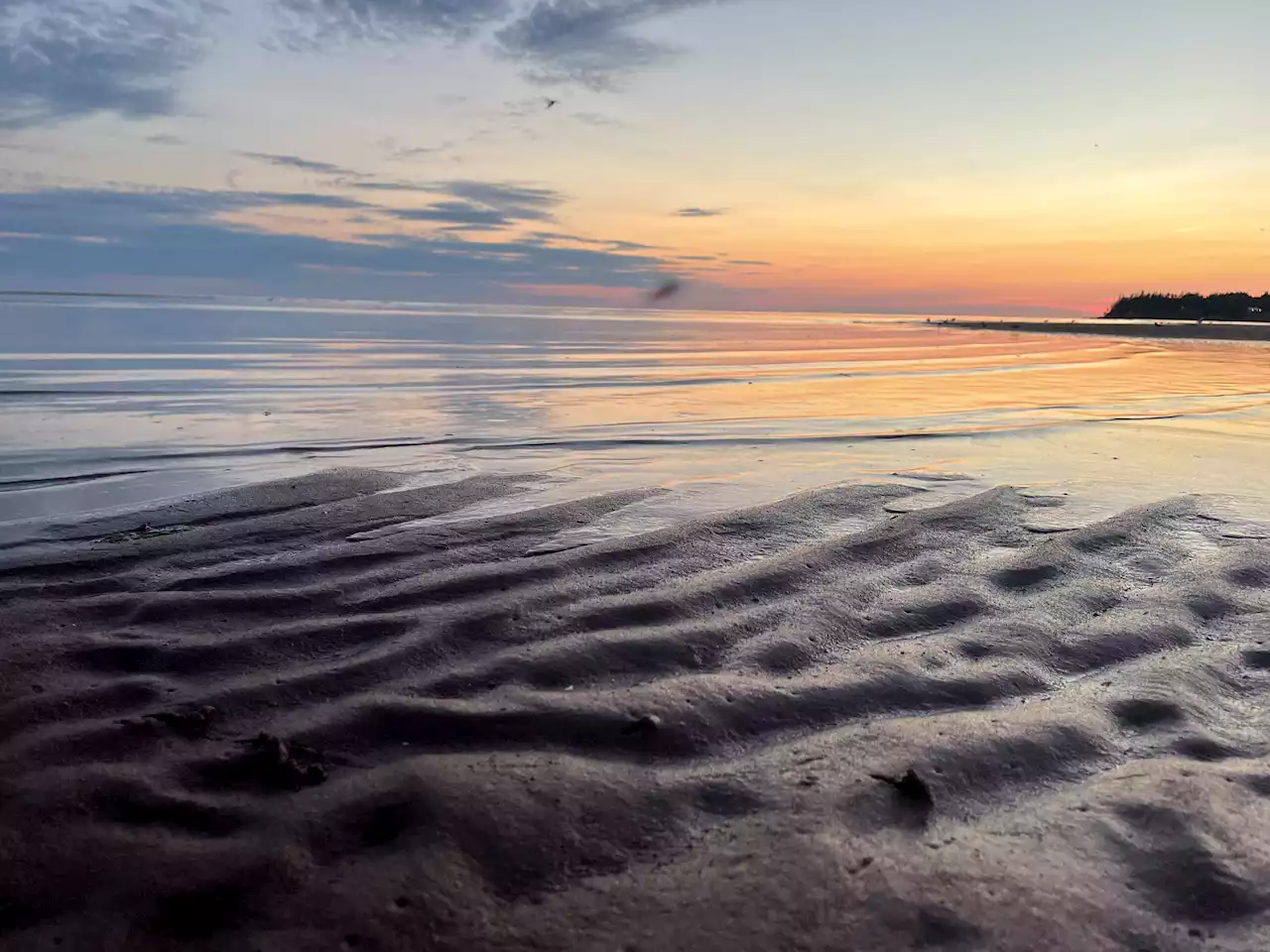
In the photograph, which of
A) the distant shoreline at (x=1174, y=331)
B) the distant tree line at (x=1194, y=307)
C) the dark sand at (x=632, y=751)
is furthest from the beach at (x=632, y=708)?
the distant tree line at (x=1194, y=307)

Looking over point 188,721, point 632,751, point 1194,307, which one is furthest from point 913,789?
point 1194,307

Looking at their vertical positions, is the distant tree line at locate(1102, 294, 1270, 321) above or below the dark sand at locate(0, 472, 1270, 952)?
above

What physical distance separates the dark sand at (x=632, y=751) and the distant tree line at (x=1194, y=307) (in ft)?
215

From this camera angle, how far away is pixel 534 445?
8.98 m

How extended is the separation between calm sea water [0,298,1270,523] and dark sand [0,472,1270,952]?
200 centimetres

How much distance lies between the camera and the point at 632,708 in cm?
298

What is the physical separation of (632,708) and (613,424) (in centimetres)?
780

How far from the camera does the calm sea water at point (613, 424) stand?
7.25 metres

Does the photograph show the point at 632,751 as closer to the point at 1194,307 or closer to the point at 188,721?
the point at 188,721

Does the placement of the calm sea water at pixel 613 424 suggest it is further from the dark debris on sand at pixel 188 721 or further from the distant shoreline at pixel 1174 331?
the distant shoreline at pixel 1174 331

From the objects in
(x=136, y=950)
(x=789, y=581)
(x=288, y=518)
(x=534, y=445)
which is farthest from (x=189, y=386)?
(x=136, y=950)

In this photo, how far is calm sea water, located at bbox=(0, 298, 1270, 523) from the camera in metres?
7.25

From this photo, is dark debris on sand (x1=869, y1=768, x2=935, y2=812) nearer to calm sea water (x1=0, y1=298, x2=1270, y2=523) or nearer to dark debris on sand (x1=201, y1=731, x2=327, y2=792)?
dark debris on sand (x1=201, y1=731, x2=327, y2=792)

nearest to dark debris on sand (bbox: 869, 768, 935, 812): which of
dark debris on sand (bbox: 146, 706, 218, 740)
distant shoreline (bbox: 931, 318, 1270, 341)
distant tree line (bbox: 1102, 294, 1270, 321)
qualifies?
dark debris on sand (bbox: 146, 706, 218, 740)
